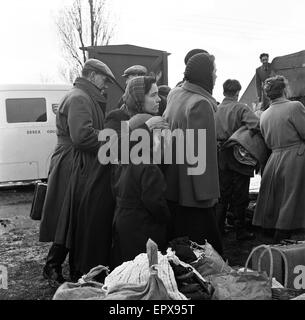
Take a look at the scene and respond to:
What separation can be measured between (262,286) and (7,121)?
1002 centimetres

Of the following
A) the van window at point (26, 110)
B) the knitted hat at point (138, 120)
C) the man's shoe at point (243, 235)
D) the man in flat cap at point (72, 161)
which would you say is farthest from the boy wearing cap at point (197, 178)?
the van window at point (26, 110)

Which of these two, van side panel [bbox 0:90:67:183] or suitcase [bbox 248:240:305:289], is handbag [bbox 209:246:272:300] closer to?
suitcase [bbox 248:240:305:289]

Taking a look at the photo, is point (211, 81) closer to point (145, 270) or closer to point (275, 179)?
point (275, 179)

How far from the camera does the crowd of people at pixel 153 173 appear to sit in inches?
133

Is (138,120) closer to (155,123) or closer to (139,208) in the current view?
(155,123)

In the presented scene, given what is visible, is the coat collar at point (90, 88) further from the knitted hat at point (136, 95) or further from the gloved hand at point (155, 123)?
the gloved hand at point (155, 123)

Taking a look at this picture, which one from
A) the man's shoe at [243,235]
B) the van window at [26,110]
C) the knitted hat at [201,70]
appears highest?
the knitted hat at [201,70]

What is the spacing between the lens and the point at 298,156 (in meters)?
4.70

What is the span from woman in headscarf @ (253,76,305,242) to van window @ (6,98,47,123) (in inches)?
313

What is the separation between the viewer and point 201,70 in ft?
12.5

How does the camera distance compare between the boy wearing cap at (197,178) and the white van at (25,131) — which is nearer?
the boy wearing cap at (197,178)

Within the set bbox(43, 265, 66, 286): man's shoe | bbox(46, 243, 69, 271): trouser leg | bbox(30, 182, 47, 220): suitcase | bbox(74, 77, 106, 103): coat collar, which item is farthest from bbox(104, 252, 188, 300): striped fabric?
bbox(30, 182, 47, 220): suitcase

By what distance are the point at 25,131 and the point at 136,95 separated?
338 inches

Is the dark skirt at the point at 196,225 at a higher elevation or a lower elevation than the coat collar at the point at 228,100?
lower
